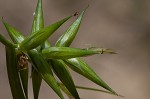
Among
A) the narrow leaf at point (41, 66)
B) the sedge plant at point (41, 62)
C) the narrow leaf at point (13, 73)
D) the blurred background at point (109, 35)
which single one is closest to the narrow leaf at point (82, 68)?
the sedge plant at point (41, 62)

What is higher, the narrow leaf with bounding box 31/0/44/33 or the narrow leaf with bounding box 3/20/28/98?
the narrow leaf with bounding box 31/0/44/33

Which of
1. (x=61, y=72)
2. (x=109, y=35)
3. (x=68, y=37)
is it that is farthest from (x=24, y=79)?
(x=109, y=35)

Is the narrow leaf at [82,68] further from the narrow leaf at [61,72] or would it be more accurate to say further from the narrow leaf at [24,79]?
the narrow leaf at [24,79]

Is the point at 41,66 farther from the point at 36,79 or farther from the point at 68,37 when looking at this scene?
the point at 68,37

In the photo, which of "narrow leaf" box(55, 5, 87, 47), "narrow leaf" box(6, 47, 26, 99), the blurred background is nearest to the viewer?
"narrow leaf" box(6, 47, 26, 99)

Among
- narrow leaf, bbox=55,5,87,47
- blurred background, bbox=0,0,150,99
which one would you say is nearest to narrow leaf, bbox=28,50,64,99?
narrow leaf, bbox=55,5,87,47

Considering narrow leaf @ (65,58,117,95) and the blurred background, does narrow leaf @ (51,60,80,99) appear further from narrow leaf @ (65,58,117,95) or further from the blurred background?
the blurred background
